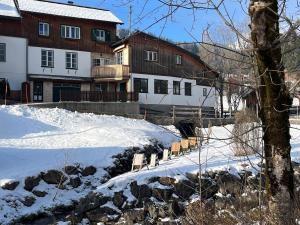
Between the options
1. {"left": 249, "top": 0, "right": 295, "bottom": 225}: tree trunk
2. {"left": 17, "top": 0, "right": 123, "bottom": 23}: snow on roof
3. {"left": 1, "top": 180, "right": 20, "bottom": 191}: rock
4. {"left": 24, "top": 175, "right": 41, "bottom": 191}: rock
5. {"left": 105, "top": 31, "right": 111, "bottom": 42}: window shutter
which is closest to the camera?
{"left": 249, "top": 0, "right": 295, "bottom": 225}: tree trunk

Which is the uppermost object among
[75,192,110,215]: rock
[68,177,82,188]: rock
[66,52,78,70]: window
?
[66,52,78,70]: window

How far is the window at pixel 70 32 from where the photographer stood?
40031 millimetres

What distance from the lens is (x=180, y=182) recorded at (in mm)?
17203

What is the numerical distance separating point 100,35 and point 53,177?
25.1 meters

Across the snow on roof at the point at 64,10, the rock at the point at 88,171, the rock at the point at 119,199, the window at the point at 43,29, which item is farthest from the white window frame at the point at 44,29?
the rock at the point at 119,199

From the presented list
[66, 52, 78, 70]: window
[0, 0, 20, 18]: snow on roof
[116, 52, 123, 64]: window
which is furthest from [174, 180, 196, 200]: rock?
[116, 52, 123, 64]: window

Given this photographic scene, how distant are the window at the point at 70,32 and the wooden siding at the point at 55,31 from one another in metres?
0.27

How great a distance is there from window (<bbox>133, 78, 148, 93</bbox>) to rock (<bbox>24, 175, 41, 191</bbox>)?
22.4 meters

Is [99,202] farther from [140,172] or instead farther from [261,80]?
[261,80]

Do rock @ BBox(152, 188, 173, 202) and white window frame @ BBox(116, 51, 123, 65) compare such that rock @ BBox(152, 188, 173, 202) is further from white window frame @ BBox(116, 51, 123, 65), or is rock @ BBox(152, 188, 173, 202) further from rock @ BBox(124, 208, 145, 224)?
white window frame @ BBox(116, 51, 123, 65)

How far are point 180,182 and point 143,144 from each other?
23.8 ft

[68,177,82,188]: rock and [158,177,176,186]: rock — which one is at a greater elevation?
[158,177,176,186]: rock

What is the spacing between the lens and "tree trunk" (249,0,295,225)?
4.27 meters

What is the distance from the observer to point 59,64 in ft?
130
